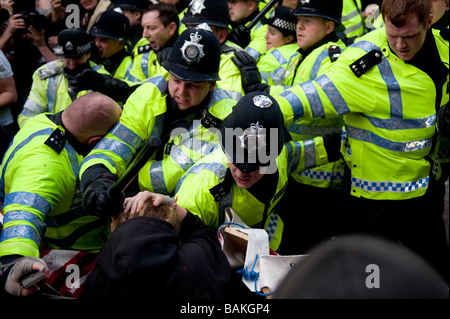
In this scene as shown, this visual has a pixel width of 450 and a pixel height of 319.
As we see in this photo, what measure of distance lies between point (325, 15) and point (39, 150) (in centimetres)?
244

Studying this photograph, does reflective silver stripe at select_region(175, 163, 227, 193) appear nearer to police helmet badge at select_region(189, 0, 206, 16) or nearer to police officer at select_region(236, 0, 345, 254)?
police officer at select_region(236, 0, 345, 254)

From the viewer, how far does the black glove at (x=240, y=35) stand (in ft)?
17.4

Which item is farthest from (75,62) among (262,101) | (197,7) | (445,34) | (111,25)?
(445,34)

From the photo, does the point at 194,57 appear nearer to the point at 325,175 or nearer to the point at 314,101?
the point at 314,101

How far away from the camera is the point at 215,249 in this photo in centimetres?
243

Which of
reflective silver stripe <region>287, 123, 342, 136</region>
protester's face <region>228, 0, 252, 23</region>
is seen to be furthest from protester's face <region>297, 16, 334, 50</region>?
protester's face <region>228, 0, 252, 23</region>

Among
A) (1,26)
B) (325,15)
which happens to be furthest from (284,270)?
(1,26)

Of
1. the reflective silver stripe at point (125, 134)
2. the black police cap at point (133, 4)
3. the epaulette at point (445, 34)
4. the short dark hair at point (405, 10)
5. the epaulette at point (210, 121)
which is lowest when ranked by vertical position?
the black police cap at point (133, 4)

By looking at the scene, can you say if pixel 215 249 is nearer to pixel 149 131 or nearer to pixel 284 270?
pixel 284 270

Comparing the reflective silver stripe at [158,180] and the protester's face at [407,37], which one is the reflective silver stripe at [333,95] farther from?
the reflective silver stripe at [158,180]

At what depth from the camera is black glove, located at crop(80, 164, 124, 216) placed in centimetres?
250

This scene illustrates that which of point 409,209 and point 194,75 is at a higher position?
point 194,75

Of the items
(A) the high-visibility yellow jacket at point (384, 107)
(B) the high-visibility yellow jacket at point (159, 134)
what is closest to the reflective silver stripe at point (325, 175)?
(A) the high-visibility yellow jacket at point (384, 107)

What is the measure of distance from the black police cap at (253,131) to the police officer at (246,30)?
220 cm
